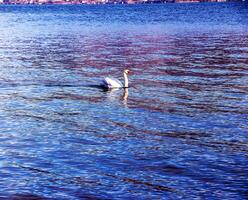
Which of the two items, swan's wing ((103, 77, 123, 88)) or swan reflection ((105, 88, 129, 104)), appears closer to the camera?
swan reflection ((105, 88, 129, 104))

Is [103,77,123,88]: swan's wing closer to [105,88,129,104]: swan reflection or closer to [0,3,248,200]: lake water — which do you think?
[105,88,129,104]: swan reflection

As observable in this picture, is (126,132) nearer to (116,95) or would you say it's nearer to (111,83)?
(116,95)

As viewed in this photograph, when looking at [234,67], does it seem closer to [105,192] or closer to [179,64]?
[179,64]

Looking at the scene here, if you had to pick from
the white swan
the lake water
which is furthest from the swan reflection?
the white swan

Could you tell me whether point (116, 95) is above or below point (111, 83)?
below

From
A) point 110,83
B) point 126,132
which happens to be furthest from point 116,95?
point 126,132

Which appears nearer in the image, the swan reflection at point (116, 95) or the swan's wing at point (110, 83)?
the swan reflection at point (116, 95)

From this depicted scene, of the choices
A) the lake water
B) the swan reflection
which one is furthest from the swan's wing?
the lake water

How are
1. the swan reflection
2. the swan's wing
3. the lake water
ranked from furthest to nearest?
the swan's wing
the swan reflection
the lake water

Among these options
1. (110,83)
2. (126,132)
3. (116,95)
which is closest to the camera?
(126,132)

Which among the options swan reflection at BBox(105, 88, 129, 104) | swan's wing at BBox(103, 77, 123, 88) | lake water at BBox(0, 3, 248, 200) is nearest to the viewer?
lake water at BBox(0, 3, 248, 200)

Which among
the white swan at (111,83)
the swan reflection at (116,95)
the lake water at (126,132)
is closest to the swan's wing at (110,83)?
the white swan at (111,83)

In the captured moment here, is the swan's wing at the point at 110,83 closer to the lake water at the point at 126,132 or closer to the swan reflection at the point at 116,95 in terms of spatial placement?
the swan reflection at the point at 116,95

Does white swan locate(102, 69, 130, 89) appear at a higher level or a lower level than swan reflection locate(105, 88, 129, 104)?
higher
